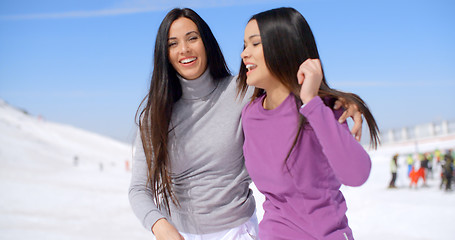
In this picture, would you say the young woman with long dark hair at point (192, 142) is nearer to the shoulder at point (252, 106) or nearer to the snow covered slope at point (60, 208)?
the shoulder at point (252, 106)

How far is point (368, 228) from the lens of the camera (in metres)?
8.69

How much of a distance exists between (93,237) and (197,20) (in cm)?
702

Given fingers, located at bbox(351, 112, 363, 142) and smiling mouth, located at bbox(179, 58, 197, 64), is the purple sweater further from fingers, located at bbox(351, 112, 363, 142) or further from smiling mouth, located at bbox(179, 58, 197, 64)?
smiling mouth, located at bbox(179, 58, 197, 64)

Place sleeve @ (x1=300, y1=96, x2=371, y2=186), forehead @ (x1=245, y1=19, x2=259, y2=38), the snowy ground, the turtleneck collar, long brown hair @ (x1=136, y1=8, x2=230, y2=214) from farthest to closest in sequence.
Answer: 1. the snowy ground
2. the turtleneck collar
3. long brown hair @ (x1=136, y1=8, x2=230, y2=214)
4. forehead @ (x1=245, y1=19, x2=259, y2=38)
5. sleeve @ (x1=300, y1=96, x2=371, y2=186)

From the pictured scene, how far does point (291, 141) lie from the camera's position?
189 cm

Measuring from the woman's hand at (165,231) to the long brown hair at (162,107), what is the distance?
0.37m

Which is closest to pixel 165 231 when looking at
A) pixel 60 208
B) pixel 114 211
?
pixel 114 211

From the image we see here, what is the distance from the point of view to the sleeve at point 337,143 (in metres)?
1.63

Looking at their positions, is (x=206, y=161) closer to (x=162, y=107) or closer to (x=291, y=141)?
(x=162, y=107)

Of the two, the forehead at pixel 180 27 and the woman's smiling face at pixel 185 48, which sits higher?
the forehead at pixel 180 27

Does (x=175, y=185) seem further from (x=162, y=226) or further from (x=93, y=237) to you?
(x=93, y=237)

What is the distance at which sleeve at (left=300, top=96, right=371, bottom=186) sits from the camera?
1.63 metres

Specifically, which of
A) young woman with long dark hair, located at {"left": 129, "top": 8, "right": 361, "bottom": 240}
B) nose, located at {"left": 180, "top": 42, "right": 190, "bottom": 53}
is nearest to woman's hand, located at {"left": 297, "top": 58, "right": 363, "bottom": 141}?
young woman with long dark hair, located at {"left": 129, "top": 8, "right": 361, "bottom": 240}

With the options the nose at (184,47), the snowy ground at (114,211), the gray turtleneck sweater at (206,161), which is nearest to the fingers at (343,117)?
the gray turtleneck sweater at (206,161)
